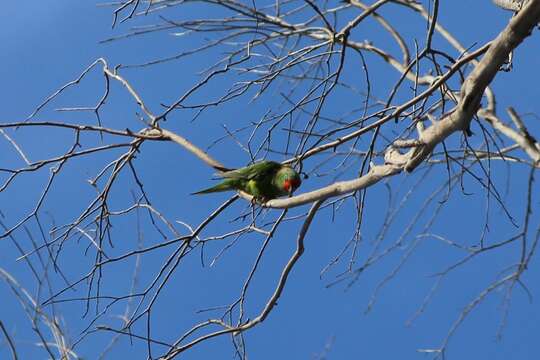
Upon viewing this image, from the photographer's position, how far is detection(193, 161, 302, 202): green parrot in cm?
402

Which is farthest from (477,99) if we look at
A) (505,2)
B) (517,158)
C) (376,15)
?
(376,15)

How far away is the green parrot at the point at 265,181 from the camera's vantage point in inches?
158

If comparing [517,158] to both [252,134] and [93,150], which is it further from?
[93,150]

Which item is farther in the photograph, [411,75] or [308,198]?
[411,75]

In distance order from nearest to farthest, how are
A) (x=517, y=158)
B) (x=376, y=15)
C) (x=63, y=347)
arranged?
(x=63, y=347) < (x=517, y=158) < (x=376, y=15)

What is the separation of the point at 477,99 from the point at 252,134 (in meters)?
1.30

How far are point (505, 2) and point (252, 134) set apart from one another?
140 centimetres

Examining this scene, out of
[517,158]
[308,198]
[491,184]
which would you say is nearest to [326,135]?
[308,198]

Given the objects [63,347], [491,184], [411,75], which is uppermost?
[411,75]

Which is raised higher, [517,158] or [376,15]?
[376,15]

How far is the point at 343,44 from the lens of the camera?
11.0 ft

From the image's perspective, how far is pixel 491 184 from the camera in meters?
3.50

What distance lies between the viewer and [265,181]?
13.6 feet

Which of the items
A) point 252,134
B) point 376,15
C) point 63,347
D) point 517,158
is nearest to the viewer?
point 63,347
